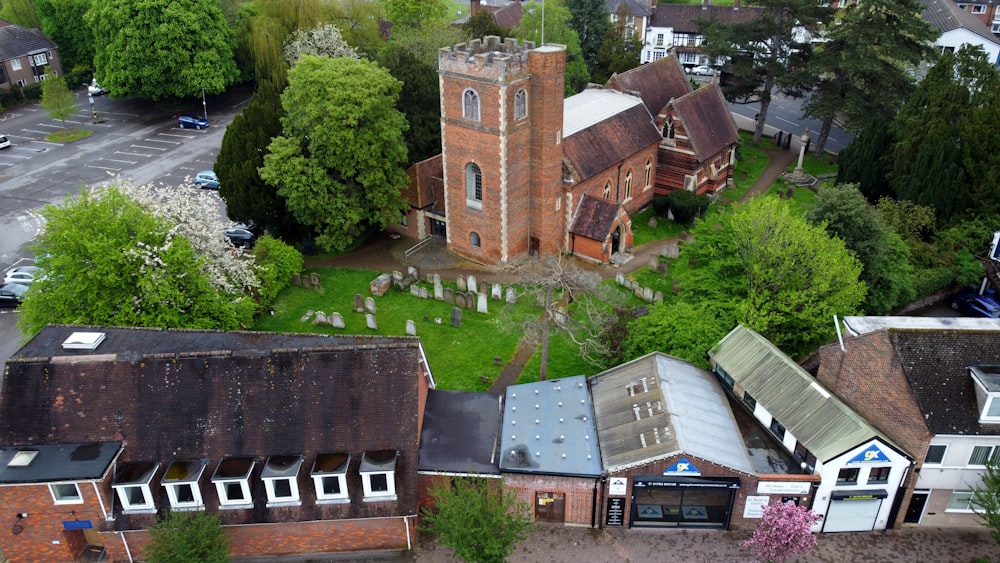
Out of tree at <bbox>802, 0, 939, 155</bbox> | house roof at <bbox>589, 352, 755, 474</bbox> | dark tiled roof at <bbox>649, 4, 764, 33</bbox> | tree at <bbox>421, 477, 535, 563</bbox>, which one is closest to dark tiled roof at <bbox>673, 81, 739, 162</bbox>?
tree at <bbox>802, 0, 939, 155</bbox>

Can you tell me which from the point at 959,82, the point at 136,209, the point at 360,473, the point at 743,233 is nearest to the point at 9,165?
the point at 136,209

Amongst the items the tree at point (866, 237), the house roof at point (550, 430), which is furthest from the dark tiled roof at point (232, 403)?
the tree at point (866, 237)

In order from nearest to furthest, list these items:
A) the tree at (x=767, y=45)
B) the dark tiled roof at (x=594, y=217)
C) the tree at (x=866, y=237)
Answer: the tree at (x=866, y=237), the dark tiled roof at (x=594, y=217), the tree at (x=767, y=45)

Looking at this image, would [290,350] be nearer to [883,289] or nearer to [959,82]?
[883,289]

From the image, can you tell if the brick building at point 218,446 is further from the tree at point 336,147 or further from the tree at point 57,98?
the tree at point 57,98

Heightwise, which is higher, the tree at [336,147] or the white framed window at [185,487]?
the tree at [336,147]

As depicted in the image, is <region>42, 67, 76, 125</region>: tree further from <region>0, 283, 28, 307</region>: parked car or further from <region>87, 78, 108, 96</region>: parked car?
<region>0, 283, 28, 307</region>: parked car
